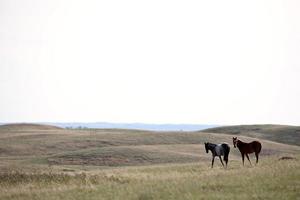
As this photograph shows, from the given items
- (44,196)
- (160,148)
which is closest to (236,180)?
(44,196)

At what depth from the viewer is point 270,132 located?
288 feet

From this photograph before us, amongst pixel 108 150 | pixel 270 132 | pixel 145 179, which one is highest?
pixel 270 132

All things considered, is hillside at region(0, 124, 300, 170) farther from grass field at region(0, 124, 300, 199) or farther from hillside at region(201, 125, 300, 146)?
hillside at region(201, 125, 300, 146)

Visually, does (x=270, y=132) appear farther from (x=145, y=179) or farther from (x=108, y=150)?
(x=145, y=179)

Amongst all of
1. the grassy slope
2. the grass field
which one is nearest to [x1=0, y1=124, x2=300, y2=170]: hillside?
the grass field

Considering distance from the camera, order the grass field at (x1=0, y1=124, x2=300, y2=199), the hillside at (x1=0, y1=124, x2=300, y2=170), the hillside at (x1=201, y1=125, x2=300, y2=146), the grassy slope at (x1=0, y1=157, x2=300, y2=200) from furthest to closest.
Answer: the hillside at (x1=201, y1=125, x2=300, y2=146) → the hillside at (x1=0, y1=124, x2=300, y2=170) → the grass field at (x1=0, y1=124, x2=300, y2=199) → the grassy slope at (x1=0, y1=157, x2=300, y2=200)

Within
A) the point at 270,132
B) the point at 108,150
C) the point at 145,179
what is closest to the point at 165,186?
the point at 145,179

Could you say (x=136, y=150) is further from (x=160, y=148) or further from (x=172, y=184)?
(x=172, y=184)

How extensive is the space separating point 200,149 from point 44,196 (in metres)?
38.7

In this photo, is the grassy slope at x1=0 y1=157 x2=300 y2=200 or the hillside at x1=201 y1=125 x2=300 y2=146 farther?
the hillside at x1=201 y1=125 x2=300 y2=146

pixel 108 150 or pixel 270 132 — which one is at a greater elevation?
pixel 270 132

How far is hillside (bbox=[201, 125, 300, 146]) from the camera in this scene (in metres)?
81.1

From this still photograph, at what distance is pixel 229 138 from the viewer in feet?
238

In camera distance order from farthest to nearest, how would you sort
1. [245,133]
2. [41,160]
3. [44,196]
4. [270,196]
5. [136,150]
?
[245,133] < [136,150] < [41,160] < [44,196] < [270,196]
